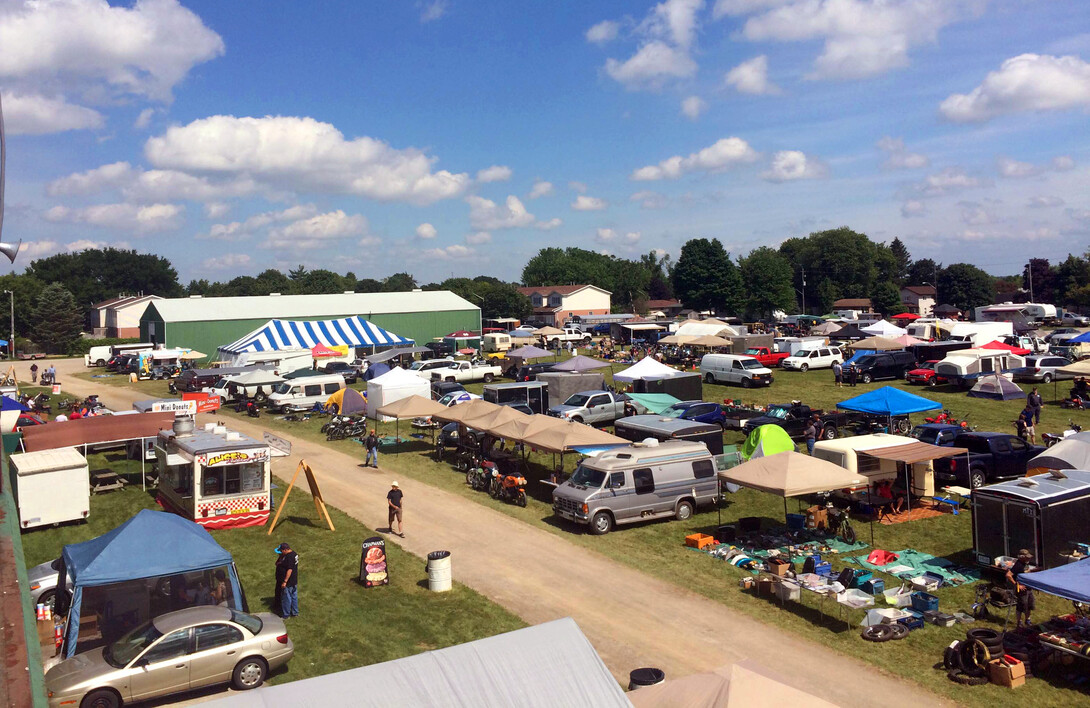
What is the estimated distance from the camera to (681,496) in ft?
60.6

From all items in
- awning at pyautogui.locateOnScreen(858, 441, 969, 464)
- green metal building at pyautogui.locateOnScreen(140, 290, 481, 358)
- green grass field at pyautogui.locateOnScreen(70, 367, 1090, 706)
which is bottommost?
green grass field at pyautogui.locateOnScreen(70, 367, 1090, 706)

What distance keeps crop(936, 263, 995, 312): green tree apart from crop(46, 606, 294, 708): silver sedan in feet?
367

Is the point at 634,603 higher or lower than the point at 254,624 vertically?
lower

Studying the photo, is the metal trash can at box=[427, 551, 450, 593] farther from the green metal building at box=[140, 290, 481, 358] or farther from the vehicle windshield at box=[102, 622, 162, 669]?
the green metal building at box=[140, 290, 481, 358]

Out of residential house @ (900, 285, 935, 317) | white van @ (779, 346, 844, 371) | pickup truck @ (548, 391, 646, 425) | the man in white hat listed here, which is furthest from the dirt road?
residential house @ (900, 285, 935, 317)

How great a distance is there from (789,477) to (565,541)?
16.3 feet

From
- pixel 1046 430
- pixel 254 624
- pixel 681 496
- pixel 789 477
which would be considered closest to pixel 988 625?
pixel 789 477

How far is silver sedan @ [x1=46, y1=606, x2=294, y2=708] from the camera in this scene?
9547 millimetres

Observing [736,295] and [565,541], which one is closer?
[565,541]

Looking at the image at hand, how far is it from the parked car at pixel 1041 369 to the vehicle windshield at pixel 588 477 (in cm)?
2904

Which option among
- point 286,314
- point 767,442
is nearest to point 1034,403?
point 767,442

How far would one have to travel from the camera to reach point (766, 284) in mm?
94938

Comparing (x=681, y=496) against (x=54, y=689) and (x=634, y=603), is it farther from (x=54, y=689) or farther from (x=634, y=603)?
(x=54, y=689)

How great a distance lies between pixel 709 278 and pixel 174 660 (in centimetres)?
8964
